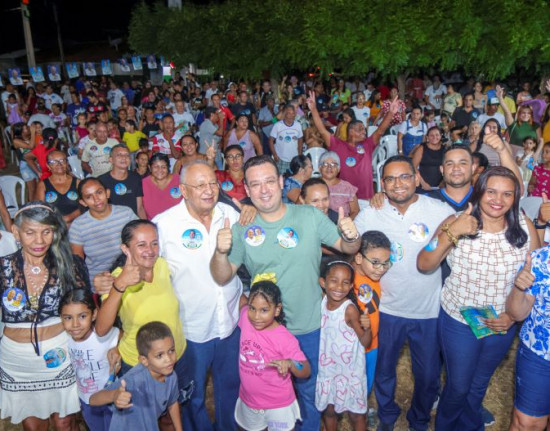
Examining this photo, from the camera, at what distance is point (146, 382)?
2783 mm

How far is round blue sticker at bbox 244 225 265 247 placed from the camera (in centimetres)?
306

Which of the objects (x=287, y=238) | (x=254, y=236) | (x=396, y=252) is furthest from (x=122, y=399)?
(x=396, y=252)

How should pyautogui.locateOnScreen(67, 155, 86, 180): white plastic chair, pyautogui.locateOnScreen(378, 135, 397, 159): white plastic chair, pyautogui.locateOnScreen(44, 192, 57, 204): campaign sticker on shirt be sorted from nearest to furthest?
pyautogui.locateOnScreen(44, 192, 57, 204): campaign sticker on shirt
pyautogui.locateOnScreen(67, 155, 86, 180): white plastic chair
pyautogui.locateOnScreen(378, 135, 397, 159): white plastic chair

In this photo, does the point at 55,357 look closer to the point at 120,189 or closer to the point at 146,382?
the point at 146,382

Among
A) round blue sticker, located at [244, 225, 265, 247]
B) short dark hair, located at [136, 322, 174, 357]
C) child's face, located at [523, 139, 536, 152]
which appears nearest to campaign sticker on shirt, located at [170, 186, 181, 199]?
round blue sticker, located at [244, 225, 265, 247]

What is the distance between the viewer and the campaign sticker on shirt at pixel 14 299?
3.00m

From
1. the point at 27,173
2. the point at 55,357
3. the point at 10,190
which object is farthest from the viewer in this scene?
the point at 27,173

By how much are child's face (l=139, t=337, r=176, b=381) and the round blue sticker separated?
746 mm

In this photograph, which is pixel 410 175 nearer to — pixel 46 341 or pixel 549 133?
pixel 46 341

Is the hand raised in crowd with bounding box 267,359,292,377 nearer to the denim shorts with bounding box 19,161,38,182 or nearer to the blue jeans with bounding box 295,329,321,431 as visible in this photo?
the blue jeans with bounding box 295,329,321,431

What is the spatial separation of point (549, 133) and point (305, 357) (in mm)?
7152

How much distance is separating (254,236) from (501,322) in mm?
1580

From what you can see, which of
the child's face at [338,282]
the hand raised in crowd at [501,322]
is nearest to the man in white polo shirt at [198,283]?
the child's face at [338,282]

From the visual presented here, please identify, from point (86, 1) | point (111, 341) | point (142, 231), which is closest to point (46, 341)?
point (111, 341)
